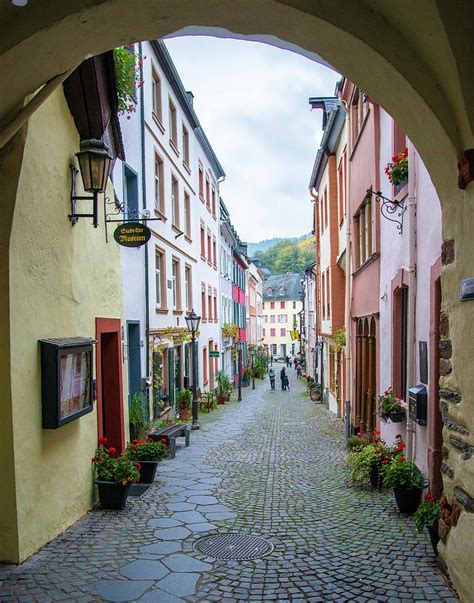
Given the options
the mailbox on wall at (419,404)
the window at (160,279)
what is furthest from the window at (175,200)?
the mailbox on wall at (419,404)

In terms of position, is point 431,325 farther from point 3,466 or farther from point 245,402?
point 245,402

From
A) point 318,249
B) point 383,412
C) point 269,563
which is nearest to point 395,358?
point 383,412

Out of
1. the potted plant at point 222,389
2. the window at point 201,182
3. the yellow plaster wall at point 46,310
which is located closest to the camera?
the yellow plaster wall at point 46,310

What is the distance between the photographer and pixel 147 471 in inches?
310

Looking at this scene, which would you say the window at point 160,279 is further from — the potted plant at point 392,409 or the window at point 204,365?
the potted plant at point 392,409

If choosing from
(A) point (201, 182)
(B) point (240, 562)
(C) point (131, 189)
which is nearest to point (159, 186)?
(C) point (131, 189)

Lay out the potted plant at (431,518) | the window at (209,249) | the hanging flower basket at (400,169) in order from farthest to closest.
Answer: the window at (209,249) → the hanging flower basket at (400,169) → the potted plant at (431,518)

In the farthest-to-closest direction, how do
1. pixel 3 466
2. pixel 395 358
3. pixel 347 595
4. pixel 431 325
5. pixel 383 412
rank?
pixel 395 358, pixel 383 412, pixel 431 325, pixel 3 466, pixel 347 595

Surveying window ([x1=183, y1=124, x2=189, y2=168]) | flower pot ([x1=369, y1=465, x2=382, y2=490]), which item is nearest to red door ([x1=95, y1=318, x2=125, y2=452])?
flower pot ([x1=369, y1=465, x2=382, y2=490])

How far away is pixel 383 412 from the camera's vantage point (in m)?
7.77

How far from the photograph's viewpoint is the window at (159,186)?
49.5 ft

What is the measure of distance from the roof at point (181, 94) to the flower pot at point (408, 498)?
1257 centimetres

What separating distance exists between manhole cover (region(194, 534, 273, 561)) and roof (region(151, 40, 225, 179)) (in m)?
12.6

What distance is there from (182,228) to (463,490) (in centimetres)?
1554
